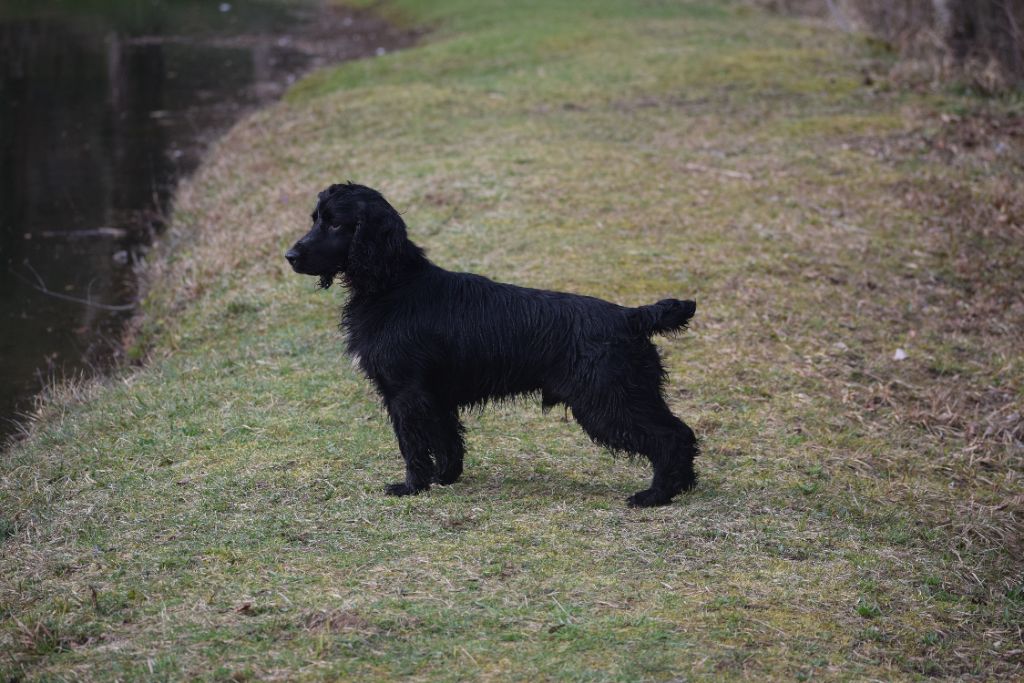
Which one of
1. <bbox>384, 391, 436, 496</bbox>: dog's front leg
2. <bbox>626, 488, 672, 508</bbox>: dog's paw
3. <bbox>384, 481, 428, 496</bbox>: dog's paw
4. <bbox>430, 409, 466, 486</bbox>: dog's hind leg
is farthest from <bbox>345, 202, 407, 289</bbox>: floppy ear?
<bbox>626, 488, 672, 508</bbox>: dog's paw

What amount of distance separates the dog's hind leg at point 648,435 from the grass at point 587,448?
14cm

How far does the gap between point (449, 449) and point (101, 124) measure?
593 inches

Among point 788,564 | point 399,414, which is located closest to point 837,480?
point 788,564

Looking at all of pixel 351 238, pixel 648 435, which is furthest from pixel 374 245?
pixel 648 435

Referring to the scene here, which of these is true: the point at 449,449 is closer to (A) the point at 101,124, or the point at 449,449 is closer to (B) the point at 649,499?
(B) the point at 649,499

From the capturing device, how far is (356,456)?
6.57m

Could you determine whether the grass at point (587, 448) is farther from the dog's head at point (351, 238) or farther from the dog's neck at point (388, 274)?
the dog's head at point (351, 238)

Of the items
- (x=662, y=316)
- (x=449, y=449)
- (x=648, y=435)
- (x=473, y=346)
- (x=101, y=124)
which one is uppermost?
(x=101, y=124)

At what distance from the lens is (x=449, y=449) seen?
6098mm

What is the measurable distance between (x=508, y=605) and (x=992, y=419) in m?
4.49

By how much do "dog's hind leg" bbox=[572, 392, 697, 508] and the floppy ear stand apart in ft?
3.93

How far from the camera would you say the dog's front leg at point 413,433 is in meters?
5.86

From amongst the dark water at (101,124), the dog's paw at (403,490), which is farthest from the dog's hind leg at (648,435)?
the dark water at (101,124)

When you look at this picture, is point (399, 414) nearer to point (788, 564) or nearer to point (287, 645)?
point (287, 645)
